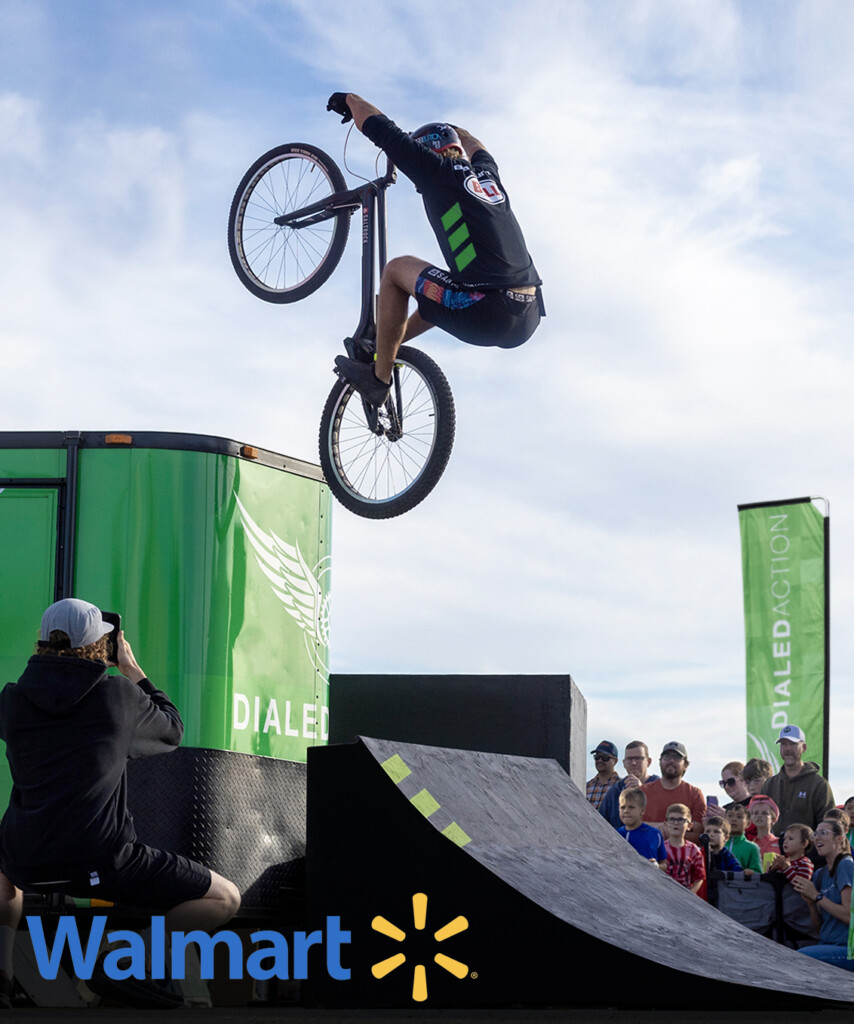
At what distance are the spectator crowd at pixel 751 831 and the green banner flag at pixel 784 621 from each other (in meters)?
3.15

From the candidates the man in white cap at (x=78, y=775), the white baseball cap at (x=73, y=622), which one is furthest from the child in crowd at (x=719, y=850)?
the white baseball cap at (x=73, y=622)

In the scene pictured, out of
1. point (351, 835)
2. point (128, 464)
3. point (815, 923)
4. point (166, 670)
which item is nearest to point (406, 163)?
point (128, 464)

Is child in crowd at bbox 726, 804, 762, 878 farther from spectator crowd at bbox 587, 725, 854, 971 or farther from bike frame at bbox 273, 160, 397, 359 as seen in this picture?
bike frame at bbox 273, 160, 397, 359

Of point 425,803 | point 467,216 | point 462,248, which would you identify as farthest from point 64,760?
point 467,216

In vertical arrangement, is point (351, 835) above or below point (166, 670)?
below

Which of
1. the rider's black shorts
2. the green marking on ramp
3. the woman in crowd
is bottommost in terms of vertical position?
the woman in crowd

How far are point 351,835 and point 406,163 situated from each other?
3.92 m

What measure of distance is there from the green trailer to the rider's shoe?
164 cm

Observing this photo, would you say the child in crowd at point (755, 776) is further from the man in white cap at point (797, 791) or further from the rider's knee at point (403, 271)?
the rider's knee at point (403, 271)

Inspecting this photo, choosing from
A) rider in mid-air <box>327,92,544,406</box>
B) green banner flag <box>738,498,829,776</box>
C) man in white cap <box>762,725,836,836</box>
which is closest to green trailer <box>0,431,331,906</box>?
rider in mid-air <box>327,92,544,406</box>

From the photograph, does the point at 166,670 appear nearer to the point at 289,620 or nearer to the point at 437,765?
the point at 289,620

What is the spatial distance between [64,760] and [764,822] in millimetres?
6017

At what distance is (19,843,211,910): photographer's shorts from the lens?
493 centimetres

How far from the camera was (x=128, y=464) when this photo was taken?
245 inches
